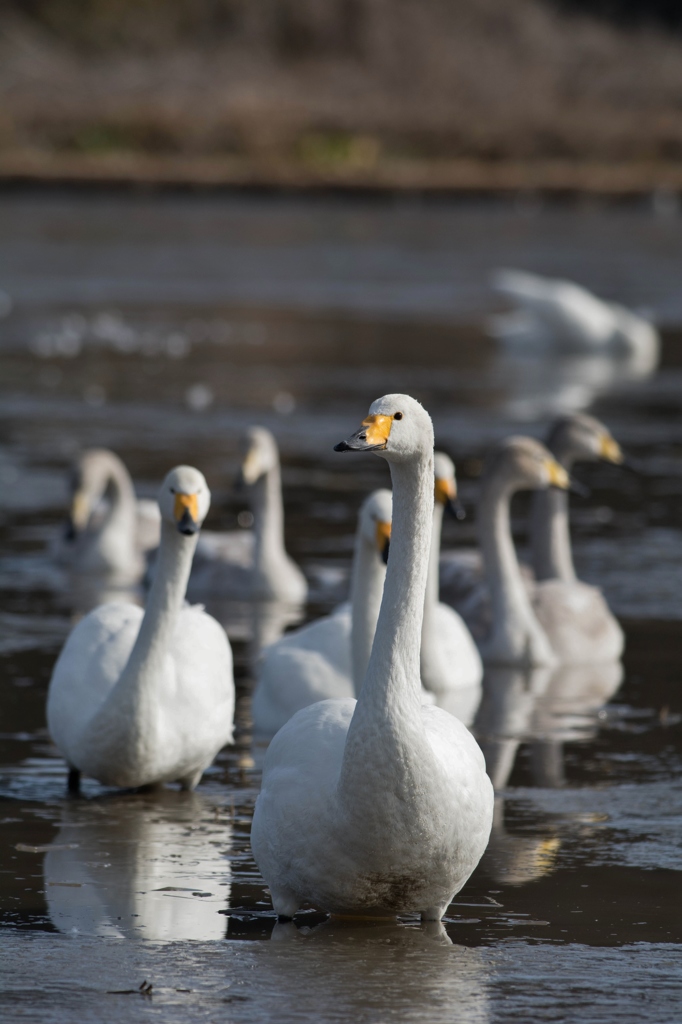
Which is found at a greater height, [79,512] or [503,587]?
[79,512]

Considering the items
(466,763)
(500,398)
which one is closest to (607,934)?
(466,763)

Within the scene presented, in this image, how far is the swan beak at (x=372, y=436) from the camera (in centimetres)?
469

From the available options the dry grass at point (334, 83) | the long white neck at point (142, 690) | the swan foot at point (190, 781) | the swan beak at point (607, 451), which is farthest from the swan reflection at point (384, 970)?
the dry grass at point (334, 83)

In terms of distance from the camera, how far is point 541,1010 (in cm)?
468

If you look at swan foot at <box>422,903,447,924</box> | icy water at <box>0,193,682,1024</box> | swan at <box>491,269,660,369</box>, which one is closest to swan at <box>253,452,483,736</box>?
icy water at <box>0,193,682,1024</box>

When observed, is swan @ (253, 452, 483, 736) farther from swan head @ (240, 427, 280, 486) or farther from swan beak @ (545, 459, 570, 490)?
swan head @ (240, 427, 280, 486)

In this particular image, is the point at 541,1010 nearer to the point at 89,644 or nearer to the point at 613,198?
the point at 89,644

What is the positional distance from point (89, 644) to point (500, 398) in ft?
37.4

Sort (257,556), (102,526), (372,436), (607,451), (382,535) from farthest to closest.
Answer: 1. (102,526)
2. (257,556)
3. (607,451)
4. (382,535)
5. (372,436)

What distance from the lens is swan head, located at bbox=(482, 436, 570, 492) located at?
30.9 feet

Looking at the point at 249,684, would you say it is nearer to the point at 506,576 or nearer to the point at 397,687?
the point at 506,576

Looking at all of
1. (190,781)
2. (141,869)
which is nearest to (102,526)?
(190,781)

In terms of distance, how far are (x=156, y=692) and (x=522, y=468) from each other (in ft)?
10.7

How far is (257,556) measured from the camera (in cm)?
1062
